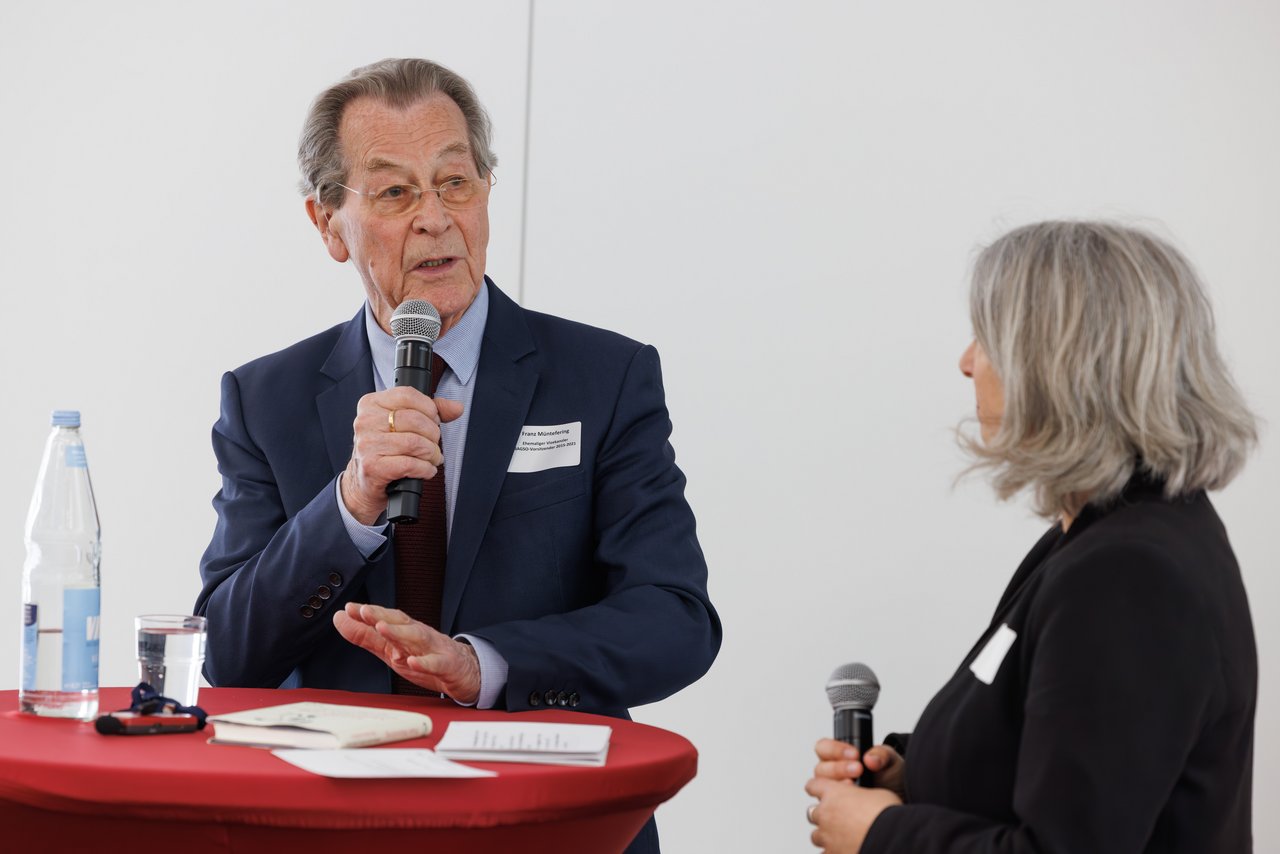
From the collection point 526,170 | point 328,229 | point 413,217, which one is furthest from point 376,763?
point 526,170

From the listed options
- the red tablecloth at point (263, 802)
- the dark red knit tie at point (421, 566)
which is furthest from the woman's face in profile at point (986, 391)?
the dark red knit tie at point (421, 566)

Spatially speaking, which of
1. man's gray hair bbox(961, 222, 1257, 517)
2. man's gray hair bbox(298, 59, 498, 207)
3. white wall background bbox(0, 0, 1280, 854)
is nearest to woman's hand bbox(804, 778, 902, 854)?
man's gray hair bbox(961, 222, 1257, 517)

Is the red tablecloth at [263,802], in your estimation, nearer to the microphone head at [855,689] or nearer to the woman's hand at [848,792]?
the woman's hand at [848,792]

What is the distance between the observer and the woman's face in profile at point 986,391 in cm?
162

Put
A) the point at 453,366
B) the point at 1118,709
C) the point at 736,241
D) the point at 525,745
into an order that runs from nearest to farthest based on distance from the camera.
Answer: the point at 1118,709 → the point at 525,745 → the point at 453,366 → the point at 736,241

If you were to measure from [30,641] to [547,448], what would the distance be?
2.94 feet

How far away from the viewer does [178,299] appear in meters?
4.16

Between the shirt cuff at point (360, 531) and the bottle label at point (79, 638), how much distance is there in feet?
1.33

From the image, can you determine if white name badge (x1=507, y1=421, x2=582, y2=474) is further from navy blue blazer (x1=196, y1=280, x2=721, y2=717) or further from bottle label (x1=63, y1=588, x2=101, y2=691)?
bottle label (x1=63, y1=588, x2=101, y2=691)

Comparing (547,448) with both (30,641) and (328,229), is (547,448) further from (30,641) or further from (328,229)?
(30,641)

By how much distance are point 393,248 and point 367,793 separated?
4.12ft

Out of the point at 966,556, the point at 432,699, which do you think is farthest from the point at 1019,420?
the point at 966,556

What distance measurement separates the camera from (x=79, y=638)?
67.6 inches

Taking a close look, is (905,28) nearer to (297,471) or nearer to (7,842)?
(297,471)
